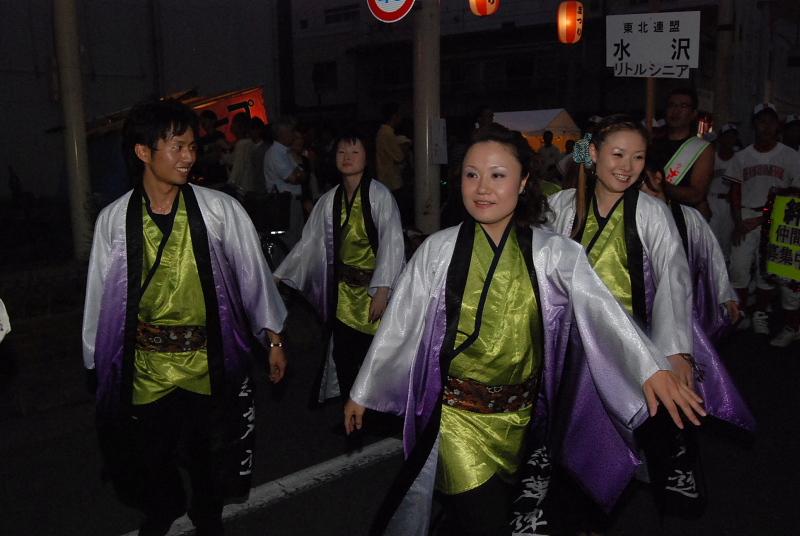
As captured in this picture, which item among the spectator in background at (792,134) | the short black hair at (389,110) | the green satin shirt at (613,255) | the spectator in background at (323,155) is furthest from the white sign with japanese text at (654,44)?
the green satin shirt at (613,255)

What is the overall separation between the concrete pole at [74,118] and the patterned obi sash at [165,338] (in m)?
5.28

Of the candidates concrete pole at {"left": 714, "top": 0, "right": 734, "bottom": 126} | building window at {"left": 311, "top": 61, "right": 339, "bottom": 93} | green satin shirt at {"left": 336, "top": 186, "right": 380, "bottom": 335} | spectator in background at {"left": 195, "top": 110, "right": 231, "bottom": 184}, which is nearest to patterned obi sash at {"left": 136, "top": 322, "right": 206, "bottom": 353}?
green satin shirt at {"left": 336, "top": 186, "right": 380, "bottom": 335}

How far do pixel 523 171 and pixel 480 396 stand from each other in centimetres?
80

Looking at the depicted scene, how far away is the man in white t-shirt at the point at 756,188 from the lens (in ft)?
23.2

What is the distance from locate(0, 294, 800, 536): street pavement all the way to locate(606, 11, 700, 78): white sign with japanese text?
3636mm

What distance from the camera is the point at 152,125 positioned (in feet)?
10.0

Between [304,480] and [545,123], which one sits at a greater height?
[545,123]

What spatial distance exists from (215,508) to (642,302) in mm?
1999

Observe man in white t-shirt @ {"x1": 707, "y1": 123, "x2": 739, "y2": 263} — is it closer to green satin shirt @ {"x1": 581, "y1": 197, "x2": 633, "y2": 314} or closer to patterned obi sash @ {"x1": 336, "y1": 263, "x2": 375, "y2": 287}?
patterned obi sash @ {"x1": 336, "y1": 263, "x2": 375, "y2": 287}

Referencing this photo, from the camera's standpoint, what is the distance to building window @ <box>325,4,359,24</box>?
40.8m

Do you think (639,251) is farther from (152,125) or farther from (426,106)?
(426,106)

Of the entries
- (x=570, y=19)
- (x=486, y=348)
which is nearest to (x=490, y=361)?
(x=486, y=348)

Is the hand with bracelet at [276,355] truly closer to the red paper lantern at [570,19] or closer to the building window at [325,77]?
the red paper lantern at [570,19]

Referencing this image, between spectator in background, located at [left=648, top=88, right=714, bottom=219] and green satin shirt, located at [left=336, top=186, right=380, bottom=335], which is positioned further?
green satin shirt, located at [left=336, top=186, right=380, bottom=335]
